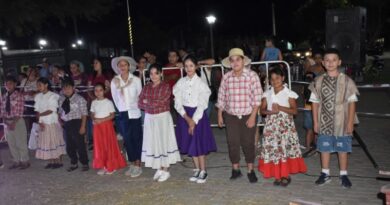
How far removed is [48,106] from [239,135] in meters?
3.47

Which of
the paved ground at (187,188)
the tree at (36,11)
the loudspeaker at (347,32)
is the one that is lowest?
the paved ground at (187,188)

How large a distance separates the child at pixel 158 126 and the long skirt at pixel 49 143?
1.96 m

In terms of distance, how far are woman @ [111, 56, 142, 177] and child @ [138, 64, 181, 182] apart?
12.2 inches

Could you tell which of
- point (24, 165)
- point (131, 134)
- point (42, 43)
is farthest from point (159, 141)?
point (42, 43)

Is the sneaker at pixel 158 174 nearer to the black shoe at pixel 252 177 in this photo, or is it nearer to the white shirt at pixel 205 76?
the black shoe at pixel 252 177

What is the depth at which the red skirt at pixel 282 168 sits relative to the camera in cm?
555

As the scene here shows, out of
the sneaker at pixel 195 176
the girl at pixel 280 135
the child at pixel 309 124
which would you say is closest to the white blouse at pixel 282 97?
the girl at pixel 280 135

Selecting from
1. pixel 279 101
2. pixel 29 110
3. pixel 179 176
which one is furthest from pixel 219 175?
pixel 29 110

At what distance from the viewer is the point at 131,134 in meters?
6.55

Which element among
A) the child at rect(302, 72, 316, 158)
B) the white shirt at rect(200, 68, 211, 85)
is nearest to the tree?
the white shirt at rect(200, 68, 211, 85)

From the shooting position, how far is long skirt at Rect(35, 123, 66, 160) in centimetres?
726

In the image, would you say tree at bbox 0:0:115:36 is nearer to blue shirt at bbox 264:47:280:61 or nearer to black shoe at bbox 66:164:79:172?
black shoe at bbox 66:164:79:172

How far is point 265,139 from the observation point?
18.4 ft

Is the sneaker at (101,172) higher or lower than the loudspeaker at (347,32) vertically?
lower
